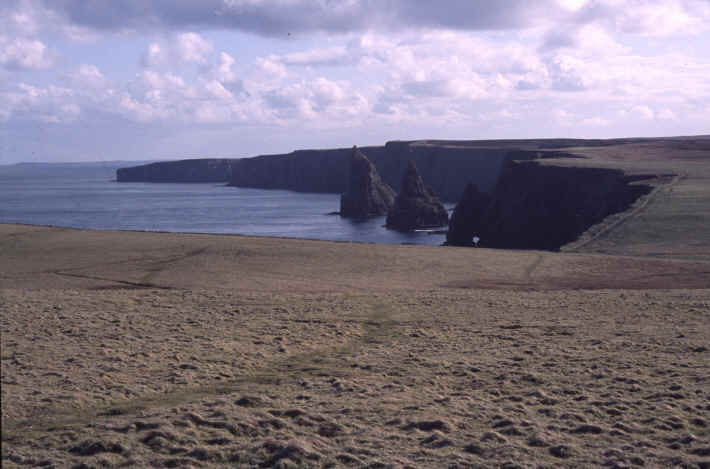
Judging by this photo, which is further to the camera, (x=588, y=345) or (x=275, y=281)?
(x=275, y=281)

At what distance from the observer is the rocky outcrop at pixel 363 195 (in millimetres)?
112688

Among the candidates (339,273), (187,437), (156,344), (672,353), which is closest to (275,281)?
(339,273)

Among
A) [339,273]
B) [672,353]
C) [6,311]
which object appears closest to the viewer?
[672,353]

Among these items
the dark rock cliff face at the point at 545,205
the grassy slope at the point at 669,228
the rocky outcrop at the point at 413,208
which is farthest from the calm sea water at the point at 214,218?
the grassy slope at the point at 669,228

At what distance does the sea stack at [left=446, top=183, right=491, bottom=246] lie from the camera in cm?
7386

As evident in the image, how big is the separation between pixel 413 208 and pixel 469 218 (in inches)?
784

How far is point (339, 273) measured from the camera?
2525cm

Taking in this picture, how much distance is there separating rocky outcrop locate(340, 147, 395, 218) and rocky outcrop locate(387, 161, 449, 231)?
1355 centimetres

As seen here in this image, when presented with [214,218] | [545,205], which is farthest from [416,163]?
[545,205]

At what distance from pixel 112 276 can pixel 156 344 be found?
12.7 m

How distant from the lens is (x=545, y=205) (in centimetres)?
6322

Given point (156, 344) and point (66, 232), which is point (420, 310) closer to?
point (156, 344)

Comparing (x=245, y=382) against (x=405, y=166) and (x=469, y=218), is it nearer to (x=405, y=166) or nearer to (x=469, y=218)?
(x=469, y=218)

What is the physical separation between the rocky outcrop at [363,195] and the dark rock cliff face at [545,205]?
126ft
